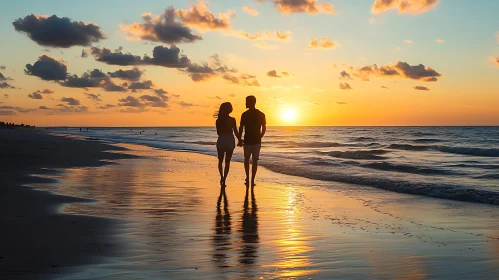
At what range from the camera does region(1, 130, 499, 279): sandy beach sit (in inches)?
184

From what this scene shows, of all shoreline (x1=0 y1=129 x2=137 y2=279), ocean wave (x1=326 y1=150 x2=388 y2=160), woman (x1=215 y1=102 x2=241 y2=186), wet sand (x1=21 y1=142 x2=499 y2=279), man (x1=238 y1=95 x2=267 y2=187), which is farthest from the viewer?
ocean wave (x1=326 y1=150 x2=388 y2=160)

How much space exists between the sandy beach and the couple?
995mm

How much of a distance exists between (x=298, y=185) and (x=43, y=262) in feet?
29.8

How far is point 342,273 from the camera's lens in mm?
4582

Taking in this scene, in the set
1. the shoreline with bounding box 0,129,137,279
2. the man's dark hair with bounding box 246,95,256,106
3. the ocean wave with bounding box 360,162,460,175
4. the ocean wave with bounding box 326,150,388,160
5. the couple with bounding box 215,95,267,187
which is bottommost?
the ocean wave with bounding box 360,162,460,175

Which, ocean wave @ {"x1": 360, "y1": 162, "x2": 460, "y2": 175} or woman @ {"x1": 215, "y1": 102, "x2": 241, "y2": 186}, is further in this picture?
ocean wave @ {"x1": 360, "y1": 162, "x2": 460, "y2": 175}

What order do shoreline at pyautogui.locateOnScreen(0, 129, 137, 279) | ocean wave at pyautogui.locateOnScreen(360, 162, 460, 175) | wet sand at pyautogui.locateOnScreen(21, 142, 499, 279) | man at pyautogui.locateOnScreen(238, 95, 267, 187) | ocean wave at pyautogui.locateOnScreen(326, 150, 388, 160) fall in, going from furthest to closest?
ocean wave at pyautogui.locateOnScreen(326, 150, 388, 160) < ocean wave at pyautogui.locateOnScreen(360, 162, 460, 175) < man at pyautogui.locateOnScreen(238, 95, 267, 187) < wet sand at pyautogui.locateOnScreen(21, 142, 499, 279) < shoreline at pyautogui.locateOnScreen(0, 129, 137, 279)

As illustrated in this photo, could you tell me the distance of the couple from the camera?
12164 mm

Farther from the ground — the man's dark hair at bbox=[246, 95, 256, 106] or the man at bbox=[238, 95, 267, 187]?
the man's dark hair at bbox=[246, 95, 256, 106]

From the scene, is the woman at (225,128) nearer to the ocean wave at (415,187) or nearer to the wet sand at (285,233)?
the wet sand at (285,233)

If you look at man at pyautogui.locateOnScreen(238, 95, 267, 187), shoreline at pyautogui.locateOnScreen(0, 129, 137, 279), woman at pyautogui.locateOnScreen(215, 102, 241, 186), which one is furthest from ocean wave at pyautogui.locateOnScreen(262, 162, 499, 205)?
shoreline at pyautogui.locateOnScreen(0, 129, 137, 279)

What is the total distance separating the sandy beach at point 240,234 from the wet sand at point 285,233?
16 millimetres

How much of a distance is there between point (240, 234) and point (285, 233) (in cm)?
62

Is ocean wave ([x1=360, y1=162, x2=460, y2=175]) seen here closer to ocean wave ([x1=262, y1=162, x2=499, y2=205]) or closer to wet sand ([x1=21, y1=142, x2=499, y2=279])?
ocean wave ([x1=262, y1=162, x2=499, y2=205])
